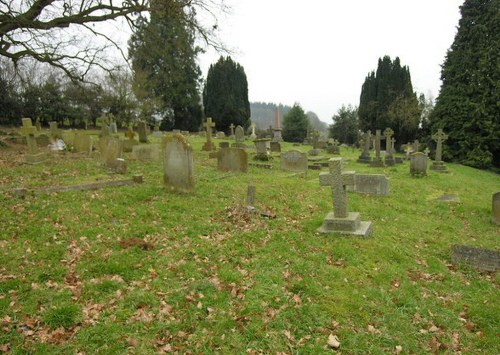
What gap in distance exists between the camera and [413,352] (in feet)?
14.1

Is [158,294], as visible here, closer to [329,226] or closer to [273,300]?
[273,300]

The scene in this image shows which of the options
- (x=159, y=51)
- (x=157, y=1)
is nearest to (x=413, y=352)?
(x=157, y=1)

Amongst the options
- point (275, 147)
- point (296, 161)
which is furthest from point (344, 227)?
point (275, 147)

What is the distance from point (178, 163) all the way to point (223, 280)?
496 cm

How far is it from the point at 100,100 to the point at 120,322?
37998mm

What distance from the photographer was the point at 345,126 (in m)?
45.7

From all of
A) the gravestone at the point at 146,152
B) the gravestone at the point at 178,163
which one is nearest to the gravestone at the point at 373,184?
the gravestone at the point at 178,163

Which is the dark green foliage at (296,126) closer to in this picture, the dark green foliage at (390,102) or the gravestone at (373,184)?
the dark green foliage at (390,102)

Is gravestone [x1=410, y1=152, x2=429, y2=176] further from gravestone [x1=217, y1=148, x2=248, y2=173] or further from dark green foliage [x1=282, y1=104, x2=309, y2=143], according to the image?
dark green foliage [x1=282, y1=104, x2=309, y2=143]

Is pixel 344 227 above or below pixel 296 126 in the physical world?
below

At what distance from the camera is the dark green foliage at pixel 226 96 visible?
44469mm

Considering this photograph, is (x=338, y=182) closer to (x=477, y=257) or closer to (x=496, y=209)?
(x=477, y=257)

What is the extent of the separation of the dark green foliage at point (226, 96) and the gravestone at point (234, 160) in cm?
3068

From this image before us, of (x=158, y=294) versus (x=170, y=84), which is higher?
(x=170, y=84)
